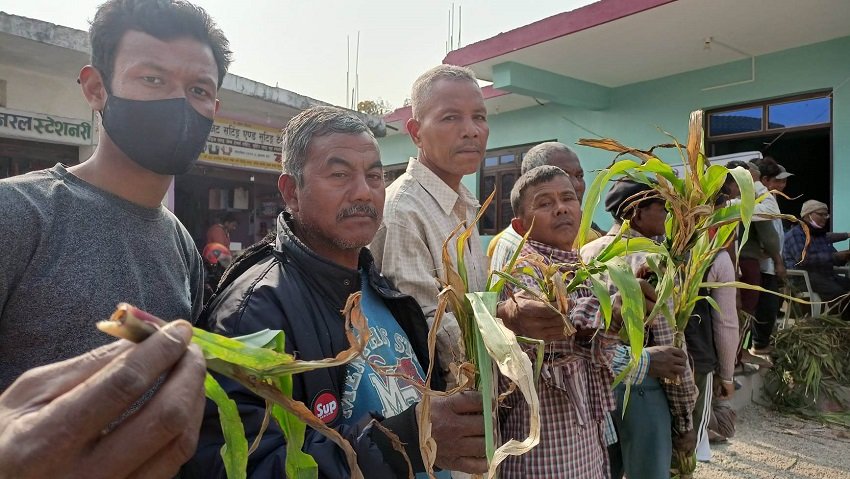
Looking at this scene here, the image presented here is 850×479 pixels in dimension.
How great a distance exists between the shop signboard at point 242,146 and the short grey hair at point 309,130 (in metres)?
4.94

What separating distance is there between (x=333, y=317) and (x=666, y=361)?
62.9 inches

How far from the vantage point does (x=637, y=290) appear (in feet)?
4.06

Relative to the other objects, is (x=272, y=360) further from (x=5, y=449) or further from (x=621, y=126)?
(x=621, y=126)

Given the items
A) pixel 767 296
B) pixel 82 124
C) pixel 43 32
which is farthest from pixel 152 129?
pixel 767 296

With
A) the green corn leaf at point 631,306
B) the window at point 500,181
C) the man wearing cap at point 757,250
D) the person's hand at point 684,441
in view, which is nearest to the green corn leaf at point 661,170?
the green corn leaf at point 631,306

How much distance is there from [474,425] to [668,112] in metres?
7.34

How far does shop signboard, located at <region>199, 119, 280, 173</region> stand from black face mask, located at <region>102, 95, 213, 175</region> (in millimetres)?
5014

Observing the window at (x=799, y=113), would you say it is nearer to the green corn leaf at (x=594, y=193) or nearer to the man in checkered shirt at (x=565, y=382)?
the man in checkered shirt at (x=565, y=382)

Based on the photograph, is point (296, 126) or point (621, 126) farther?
point (621, 126)

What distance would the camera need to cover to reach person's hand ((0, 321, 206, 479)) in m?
0.54

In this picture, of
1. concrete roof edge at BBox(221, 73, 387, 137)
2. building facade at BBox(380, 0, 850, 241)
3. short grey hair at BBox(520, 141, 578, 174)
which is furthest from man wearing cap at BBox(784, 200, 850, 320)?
concrete roof edge at BBox(221, 73, 387, 137)

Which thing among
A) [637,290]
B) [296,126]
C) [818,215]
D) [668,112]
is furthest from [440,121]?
[668,112]

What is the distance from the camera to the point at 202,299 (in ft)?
4.93

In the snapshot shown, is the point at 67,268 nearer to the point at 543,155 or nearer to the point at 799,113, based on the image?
the point at 543,155
